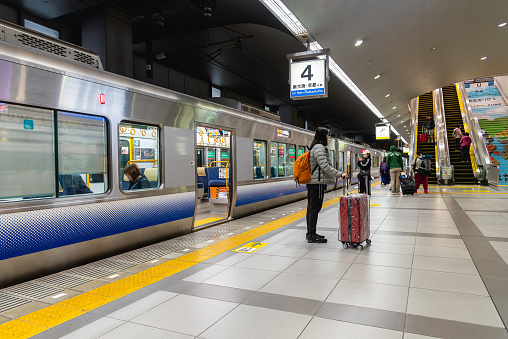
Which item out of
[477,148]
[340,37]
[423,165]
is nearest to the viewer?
[340,37]

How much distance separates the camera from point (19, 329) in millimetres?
2344

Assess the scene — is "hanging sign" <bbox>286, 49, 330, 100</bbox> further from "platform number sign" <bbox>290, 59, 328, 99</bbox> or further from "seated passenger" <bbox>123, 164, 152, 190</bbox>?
"seated passenger" <bbox>123, 164, 152, 190</bbox>

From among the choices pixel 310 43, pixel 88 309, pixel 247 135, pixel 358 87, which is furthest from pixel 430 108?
pixel 88 309

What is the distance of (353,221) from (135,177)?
9.81 ft

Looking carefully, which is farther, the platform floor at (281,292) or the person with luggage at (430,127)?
the person with luggage at (430,127)

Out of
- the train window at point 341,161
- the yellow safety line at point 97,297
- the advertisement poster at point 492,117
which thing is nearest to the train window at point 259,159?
the yellow safety line at point 97,297

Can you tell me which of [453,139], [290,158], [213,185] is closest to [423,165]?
[290,158]

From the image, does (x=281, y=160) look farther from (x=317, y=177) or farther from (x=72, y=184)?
(x=72, y=184)

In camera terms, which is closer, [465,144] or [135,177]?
[135,177]

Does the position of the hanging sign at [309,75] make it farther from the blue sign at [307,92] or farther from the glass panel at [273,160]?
the glass panel at [273,160]

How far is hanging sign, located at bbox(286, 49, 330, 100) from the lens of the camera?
23.9 feet

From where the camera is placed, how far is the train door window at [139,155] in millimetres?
4309

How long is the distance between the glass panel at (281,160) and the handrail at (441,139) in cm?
895

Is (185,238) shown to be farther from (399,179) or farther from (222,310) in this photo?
(399,179)
